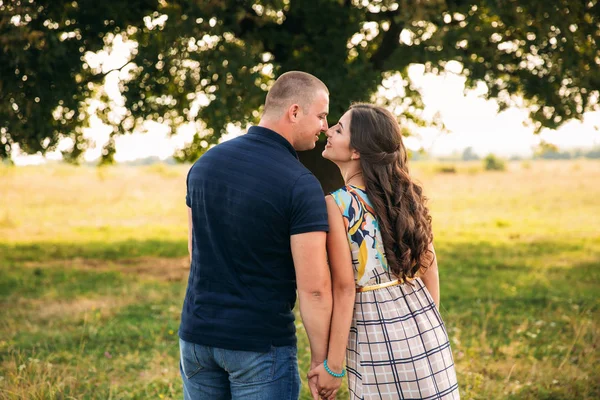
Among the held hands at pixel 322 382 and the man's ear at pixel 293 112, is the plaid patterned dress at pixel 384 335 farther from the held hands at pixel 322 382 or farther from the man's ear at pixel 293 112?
the man's ear at pixel 293 112

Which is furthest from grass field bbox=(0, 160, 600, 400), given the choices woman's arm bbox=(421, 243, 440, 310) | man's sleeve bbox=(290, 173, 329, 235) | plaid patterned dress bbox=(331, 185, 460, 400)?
man's sleeve bbox=(290, 173, 329, 235)

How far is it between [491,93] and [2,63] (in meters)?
6.98

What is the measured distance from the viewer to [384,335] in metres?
2.97

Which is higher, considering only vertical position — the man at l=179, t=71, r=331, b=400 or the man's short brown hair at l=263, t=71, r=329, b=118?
the man's short brown hair at l=263, t=71, r=329, b=118

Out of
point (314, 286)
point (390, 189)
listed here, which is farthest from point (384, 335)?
point (390, 189)

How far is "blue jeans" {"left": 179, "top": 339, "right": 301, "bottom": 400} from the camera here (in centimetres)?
273

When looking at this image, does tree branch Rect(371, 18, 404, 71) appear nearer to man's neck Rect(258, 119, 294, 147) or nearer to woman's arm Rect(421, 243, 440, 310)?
woman's arm Rect(421, 243, 440, 310)

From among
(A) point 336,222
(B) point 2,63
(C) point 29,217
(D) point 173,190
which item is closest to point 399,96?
(B) point 2,63

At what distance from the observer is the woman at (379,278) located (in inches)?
114

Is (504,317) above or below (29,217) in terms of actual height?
below

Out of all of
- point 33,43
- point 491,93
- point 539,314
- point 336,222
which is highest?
point 33,43

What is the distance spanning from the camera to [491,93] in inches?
376

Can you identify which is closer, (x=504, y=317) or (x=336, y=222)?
(x=336, y=222)

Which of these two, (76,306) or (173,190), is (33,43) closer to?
(76,306)
